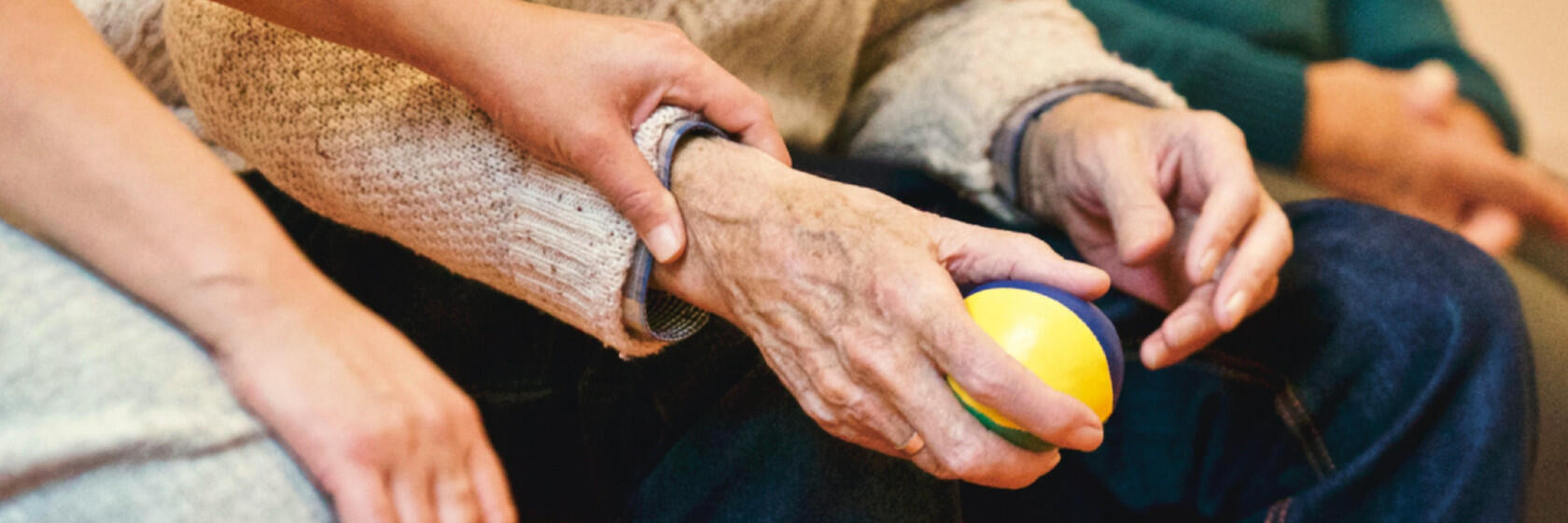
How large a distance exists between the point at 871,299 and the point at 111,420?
341 mm

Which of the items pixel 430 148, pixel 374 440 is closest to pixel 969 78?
pixel 430 148

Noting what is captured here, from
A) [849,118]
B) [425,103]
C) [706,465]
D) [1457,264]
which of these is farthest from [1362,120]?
[425,103]

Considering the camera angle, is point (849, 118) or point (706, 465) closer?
point (706, 465)

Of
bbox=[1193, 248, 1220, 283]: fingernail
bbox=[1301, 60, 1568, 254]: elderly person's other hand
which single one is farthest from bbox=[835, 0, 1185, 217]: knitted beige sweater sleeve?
bbox=[1301, 60, 1568, 254]: elderly person's other hand

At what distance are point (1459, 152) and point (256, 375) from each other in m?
1.28

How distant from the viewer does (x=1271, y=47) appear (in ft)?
4.17

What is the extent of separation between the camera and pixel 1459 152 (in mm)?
1071

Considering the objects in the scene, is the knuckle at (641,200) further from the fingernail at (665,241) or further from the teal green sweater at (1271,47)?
the teal green sweater at (1271,47)

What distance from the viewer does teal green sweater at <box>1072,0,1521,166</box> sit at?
1136mm

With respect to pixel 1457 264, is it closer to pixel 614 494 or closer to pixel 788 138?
pixel 788 138

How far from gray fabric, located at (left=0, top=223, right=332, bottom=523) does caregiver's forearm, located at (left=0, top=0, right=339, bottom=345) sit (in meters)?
0.01

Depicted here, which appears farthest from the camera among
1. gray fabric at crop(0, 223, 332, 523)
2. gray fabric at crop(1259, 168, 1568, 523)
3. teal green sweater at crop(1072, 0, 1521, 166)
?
teal green sweater at crop(1072, 0, 1521, 166)

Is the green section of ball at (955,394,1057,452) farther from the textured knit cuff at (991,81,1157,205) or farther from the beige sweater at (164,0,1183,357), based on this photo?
the textured knit cuff at (991,81,1157,205)

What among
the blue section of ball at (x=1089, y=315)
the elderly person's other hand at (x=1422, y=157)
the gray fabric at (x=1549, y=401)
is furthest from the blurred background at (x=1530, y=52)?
the blue section of ball at (x=1089, y=315)
